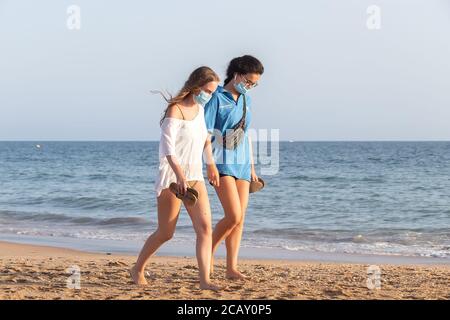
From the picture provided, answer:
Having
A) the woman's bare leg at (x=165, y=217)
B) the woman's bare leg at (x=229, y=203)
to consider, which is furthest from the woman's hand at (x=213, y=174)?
the woman's bare leg at (x=165, y=217)

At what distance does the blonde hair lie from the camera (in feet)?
18.4

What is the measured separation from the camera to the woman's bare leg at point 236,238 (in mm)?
6332

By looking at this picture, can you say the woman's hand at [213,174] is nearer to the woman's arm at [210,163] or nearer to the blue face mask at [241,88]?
the woman's arm at [210,163]

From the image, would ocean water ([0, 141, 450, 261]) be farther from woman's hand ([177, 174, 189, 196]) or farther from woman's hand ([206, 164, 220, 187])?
woman's hand ([177, 174, 189, 196])

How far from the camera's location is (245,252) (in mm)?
10359

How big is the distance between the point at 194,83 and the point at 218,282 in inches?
69.1

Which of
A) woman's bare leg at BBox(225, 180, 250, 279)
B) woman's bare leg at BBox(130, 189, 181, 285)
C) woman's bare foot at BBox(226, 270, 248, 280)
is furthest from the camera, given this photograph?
woman's bare foot at BBox(226, 270, 248, 280)

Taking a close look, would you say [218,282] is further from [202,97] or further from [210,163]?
[202,97]

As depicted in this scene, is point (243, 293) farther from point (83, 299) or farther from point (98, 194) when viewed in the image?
point (98, 194)

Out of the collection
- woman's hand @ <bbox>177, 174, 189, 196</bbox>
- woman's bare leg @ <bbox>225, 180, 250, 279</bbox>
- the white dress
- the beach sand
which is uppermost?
the white dress

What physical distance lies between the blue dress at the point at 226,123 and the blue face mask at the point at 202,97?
290 mm

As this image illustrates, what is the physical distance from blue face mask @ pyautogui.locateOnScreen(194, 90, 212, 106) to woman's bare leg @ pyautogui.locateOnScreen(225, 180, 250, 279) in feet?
2.83

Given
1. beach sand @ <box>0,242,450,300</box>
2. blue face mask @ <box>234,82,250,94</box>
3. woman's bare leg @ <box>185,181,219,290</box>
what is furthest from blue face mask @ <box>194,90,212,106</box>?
beach sand @ <box>0,242,450,300</box>
